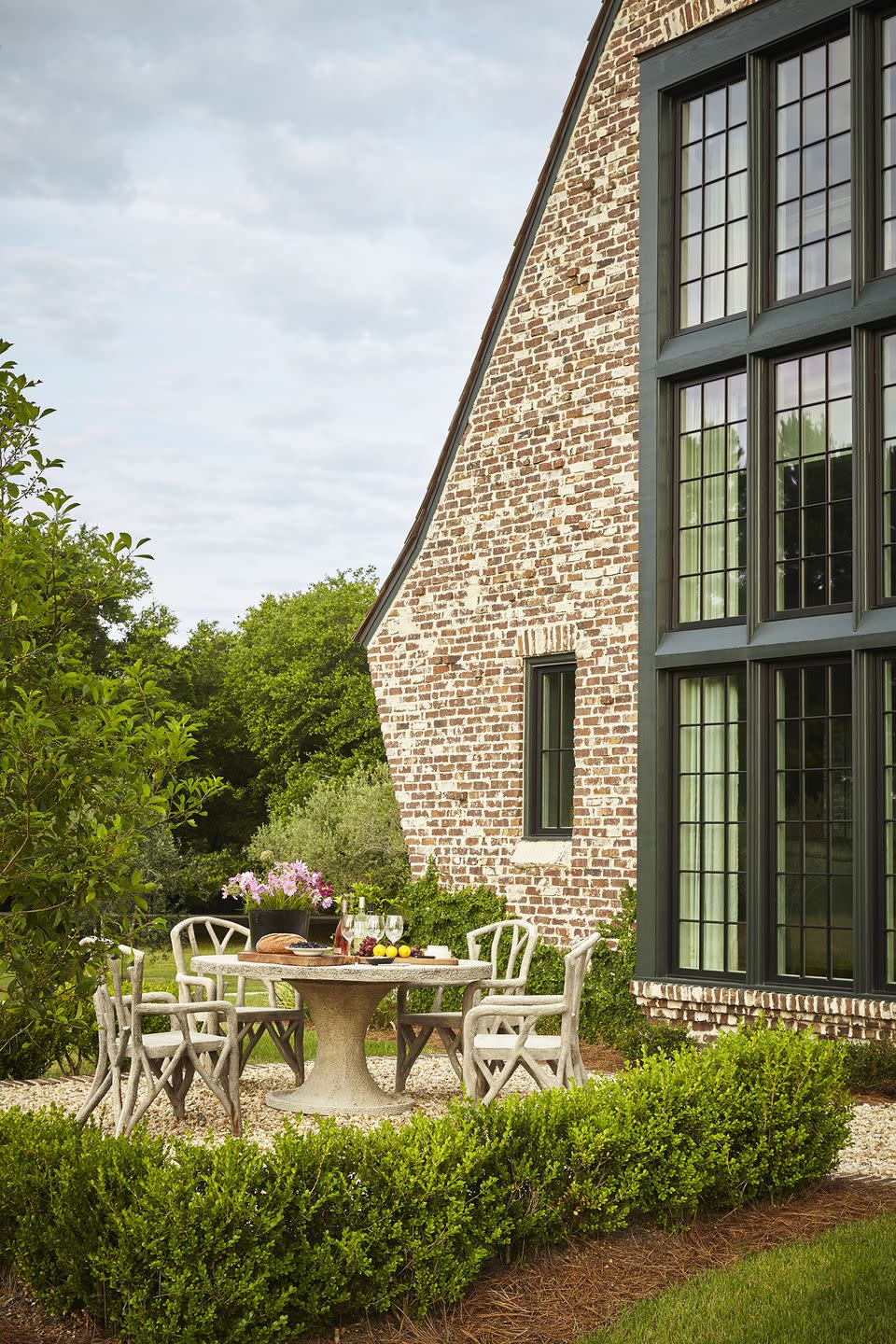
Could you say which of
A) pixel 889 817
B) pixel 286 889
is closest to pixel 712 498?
pixel 889 817

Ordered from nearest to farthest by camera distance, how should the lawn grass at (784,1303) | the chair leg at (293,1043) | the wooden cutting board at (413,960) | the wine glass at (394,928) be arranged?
1. the lawn grass at (784,1303)
2. the wooden cutting board at (413,960)
3. the wine glass at (394,928)
4. the chair leg at (293,1043)

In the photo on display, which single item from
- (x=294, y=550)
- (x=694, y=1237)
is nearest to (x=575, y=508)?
(x=694, y=1237)

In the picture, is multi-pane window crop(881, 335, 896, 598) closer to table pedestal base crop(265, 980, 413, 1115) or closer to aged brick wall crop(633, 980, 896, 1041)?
aged brick wall crop(633, 980, 896, 1041)

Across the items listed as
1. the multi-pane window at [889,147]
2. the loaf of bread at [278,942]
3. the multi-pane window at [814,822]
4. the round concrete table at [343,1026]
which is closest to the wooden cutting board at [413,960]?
the round concrete table at [343,1026]

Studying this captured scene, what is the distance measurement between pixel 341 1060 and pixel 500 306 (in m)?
7.40

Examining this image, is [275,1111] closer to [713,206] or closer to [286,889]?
[286,889]

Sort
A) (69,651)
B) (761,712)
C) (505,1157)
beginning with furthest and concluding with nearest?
(761,712)
(505,1157)
(69,651)

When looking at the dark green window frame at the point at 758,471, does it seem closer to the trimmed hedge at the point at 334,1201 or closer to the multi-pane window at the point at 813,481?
the multi-pane window at the point at 813,481

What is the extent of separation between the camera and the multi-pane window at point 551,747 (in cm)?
1167

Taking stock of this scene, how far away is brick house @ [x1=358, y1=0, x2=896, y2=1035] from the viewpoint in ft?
31.2

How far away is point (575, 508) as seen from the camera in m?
11.5

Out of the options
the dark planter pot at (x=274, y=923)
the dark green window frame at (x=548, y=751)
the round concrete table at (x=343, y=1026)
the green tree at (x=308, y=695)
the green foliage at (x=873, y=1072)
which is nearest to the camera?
the round concrete table at (x=343, y=1026)

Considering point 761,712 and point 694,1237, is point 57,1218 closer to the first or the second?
point 694,1237

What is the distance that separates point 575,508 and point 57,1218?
822 cm
